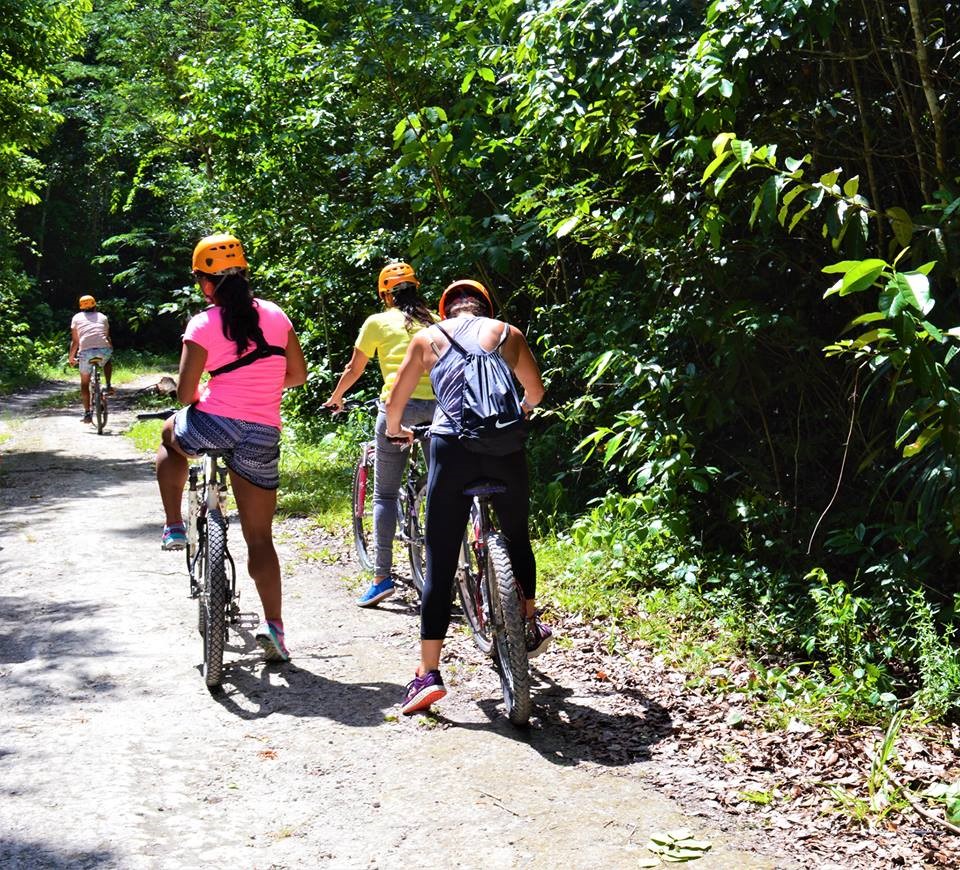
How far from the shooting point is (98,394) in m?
18.1

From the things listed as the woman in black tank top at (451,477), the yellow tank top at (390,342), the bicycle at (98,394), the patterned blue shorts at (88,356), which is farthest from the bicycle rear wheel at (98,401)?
the woman in black tank top at (451,477)

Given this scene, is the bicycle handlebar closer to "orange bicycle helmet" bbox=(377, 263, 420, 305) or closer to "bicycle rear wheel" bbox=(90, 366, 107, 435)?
"orange bicycle helmet" bbox=(377, 263, 420, 305)

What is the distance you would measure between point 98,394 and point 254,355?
13415 mm

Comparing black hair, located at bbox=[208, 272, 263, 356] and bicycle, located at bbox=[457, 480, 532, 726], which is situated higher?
black hair, located at bbox=[208, 272, 263, 356]

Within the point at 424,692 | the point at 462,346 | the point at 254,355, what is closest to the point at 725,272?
the point at 462,346

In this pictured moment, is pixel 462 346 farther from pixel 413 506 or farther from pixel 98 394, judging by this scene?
pixel 98 394

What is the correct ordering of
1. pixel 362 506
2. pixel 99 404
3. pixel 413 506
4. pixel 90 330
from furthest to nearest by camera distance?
pixel 99 404
pixel 90 330
pixel 362 506
pixel 413 506

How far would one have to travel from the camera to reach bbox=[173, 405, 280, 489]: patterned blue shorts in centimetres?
565

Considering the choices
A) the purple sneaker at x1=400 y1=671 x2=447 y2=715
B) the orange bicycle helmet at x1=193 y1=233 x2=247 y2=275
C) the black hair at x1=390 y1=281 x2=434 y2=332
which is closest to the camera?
the purple sneaker at x1=400 y1=671 x2=447 y2=715

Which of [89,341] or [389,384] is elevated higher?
[89,341]

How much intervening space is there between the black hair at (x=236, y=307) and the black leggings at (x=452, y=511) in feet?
4.07

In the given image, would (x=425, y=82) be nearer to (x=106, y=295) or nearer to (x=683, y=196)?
(x=683, y=196)

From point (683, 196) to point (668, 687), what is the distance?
287 centimetres

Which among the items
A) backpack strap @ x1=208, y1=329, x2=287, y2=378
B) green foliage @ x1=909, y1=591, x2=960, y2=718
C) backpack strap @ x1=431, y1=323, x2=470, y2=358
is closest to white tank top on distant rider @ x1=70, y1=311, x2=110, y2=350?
backpack strap @ x1=208, y1=329, x2=287, y2=378
